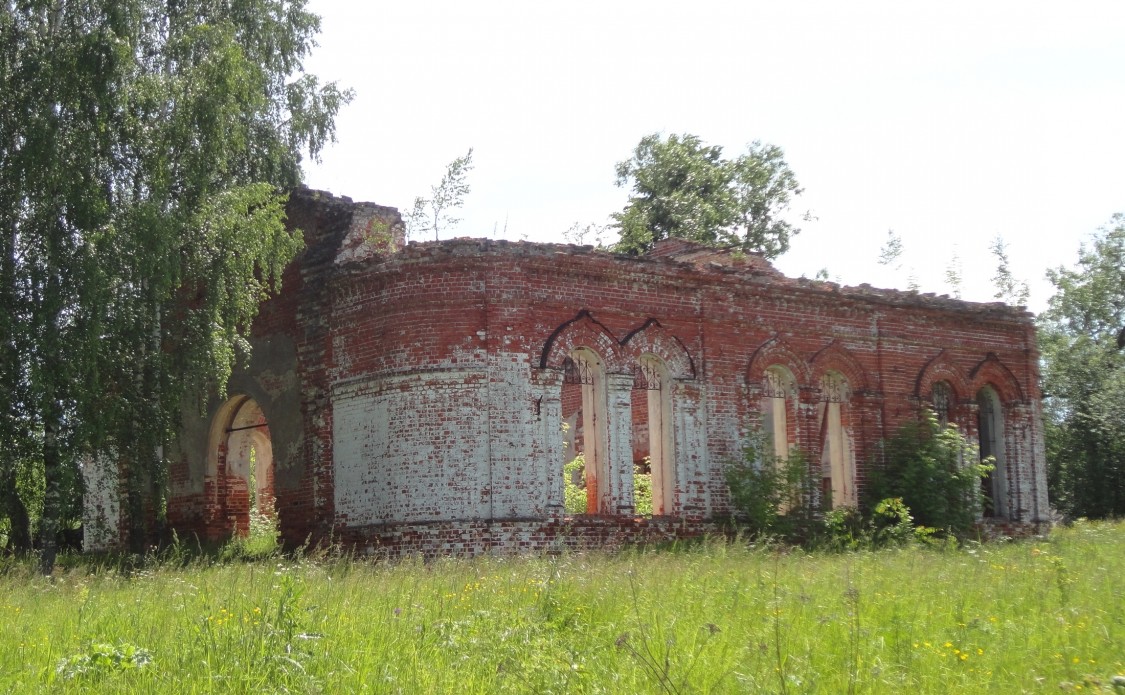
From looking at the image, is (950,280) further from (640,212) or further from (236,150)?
(236,150)

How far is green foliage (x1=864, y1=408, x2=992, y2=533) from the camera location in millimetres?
18219

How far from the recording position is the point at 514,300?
15648 millimetres

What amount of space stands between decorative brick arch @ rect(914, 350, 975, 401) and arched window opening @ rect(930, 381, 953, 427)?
0.08 m

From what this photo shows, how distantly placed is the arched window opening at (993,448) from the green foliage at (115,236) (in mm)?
11426

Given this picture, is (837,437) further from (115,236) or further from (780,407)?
(115,236)

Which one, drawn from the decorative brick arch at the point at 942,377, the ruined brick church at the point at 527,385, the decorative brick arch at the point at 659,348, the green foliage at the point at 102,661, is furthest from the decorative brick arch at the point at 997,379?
the green foliage at the point at 102,661

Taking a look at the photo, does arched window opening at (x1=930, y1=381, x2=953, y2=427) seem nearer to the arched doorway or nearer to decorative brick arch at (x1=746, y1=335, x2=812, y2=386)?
decorative brick arch at (x1=746, y1=335, x2=812, y2=386)

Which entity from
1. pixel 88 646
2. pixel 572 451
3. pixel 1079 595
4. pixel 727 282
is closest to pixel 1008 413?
pixel 727 282

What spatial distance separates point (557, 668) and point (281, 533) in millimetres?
9690

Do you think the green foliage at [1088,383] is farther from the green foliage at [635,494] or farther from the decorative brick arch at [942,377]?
the green foliage at [635,494]

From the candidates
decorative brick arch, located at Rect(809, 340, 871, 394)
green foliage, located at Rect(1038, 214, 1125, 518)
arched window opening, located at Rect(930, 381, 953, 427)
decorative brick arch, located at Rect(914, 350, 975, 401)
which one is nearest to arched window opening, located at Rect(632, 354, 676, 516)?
decorative brick arch, located at Rect(809, 340, 871, 394)

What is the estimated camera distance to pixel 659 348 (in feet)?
55.4

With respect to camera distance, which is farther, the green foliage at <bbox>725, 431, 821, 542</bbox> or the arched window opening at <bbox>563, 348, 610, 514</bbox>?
the green foliage at <bbox>725, 431, 821, 542</bbox>

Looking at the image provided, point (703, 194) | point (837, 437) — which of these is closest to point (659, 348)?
point (837, 437)
